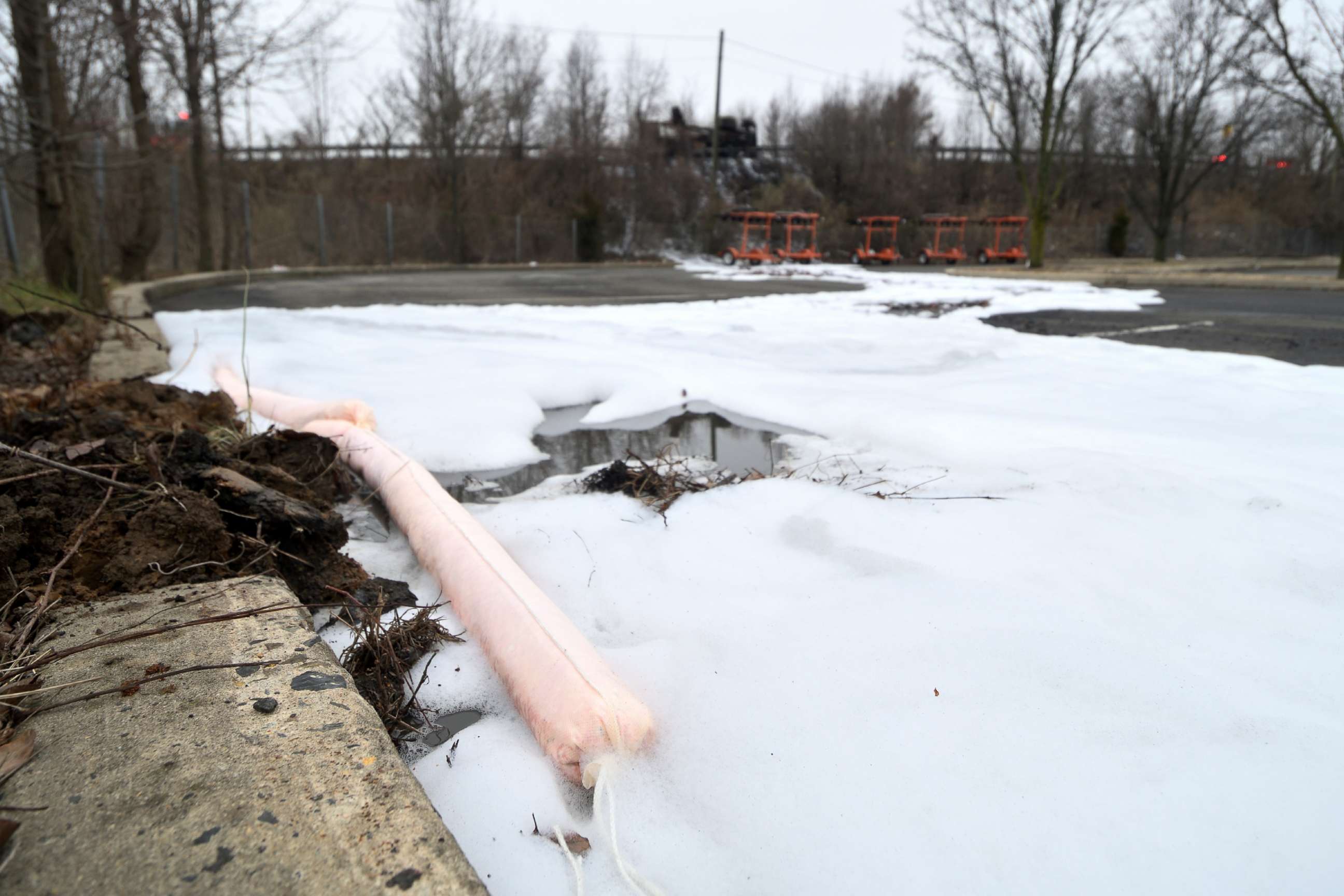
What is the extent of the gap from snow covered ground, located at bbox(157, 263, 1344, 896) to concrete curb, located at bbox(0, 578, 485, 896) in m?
0.20

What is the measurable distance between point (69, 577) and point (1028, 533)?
238 cm

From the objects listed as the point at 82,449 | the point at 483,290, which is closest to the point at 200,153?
the point at 483,290

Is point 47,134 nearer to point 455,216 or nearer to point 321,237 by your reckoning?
point 321,237

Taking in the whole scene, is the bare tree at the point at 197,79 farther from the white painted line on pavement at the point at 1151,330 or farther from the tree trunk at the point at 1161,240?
the tree trunk at the point at 1161,240

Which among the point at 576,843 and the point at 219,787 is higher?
the point at 219,787

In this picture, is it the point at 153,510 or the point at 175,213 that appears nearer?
the point at 153,510

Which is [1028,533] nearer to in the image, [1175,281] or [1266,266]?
[1175,281]

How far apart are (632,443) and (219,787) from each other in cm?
277

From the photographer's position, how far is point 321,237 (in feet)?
62.3

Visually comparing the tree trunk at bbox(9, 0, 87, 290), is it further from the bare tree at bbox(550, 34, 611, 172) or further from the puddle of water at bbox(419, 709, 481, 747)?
the bare tree at bbox(550, 34, 611, 172)

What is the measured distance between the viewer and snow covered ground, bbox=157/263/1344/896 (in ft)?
3.97

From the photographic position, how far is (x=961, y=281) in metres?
14.4

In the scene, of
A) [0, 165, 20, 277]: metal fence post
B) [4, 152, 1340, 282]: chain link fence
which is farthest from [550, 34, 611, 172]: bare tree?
[0, 165, 20, 277]: metal fence post

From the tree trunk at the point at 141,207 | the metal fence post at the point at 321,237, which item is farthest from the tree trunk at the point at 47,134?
the metal fence post at the point at 321,237
